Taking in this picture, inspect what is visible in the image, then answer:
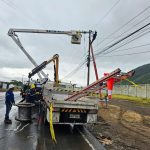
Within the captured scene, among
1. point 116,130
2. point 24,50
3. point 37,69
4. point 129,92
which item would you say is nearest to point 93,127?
point 116,130

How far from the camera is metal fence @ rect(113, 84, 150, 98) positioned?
49794 mm

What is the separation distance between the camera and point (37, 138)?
11.3m

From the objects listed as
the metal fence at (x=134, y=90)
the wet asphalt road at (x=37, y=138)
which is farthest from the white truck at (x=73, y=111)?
the metal fence at (x=134, y=90)

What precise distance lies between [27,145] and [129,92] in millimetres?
53219

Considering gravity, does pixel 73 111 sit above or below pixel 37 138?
above

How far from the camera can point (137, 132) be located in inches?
561

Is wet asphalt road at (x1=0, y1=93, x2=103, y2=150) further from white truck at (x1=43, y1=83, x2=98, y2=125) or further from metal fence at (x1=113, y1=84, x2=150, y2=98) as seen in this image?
metal fence at (x1=113, y1=84, x2=150, y2=98)

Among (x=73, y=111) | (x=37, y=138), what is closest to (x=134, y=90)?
(x=73, y=111)

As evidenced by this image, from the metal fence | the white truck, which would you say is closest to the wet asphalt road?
the white truck

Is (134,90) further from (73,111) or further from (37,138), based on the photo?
(37,138)

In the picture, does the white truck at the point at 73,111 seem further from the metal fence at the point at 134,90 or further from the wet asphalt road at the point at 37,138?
Answer: the metal fence at the point at 134,90

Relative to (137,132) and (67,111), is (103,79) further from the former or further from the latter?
(137,132)

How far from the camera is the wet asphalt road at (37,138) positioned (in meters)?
9.91

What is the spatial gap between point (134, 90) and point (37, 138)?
158 feet
